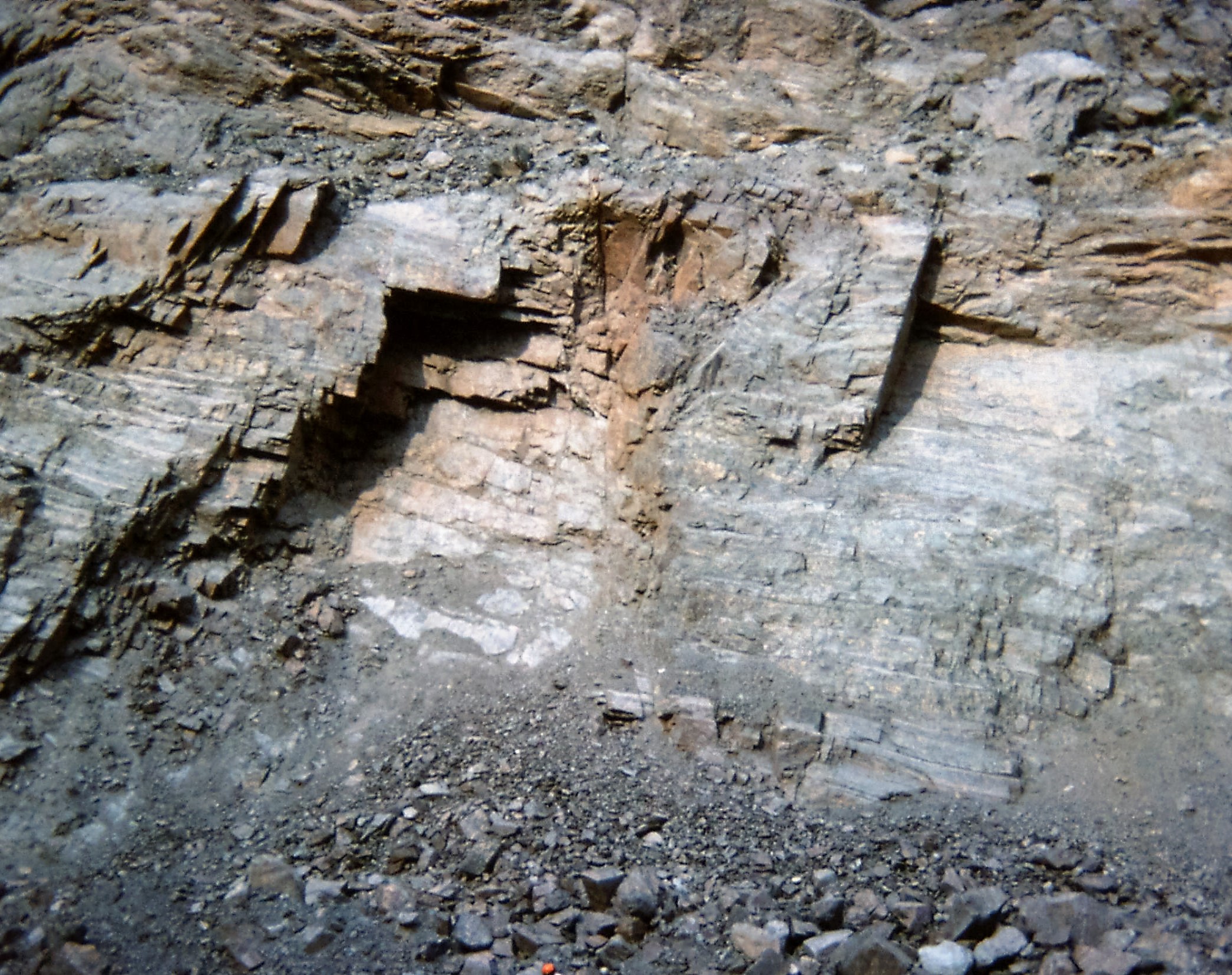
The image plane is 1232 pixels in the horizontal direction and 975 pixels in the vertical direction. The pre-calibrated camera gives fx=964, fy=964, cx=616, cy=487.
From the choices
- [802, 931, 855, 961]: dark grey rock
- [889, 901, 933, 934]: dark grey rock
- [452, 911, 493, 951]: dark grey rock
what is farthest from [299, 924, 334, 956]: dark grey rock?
[889, 901, 933, 934]: dark grey rock

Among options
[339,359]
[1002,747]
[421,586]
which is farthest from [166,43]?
[1002,747]

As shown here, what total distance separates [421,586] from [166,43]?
4.97 m

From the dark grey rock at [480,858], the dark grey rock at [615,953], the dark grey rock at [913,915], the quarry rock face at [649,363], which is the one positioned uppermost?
the quarry rock face at [649,363]

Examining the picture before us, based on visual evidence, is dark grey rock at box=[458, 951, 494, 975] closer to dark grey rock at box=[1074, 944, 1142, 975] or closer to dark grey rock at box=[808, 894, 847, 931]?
dark grey rock at box=[808, 894, 847, 931]

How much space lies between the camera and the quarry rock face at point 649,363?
6695 mm

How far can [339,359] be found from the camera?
23.8ft

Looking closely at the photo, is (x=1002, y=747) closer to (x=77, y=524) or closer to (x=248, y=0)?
(x=77, y=524)

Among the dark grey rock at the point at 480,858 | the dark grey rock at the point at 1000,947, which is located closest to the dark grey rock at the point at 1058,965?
the dark grey rock at the point at 1000,947

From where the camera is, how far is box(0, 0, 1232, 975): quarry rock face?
670cm

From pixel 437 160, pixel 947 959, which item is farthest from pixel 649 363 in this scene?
pixel 947 959

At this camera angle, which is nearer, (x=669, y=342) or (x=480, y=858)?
(x=480, y=858)

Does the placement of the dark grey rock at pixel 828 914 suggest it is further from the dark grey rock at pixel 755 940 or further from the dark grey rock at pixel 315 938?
the dark grey rock at pixel 315 938

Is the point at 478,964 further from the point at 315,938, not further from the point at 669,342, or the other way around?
the point at 669,342

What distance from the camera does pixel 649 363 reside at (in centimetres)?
761
